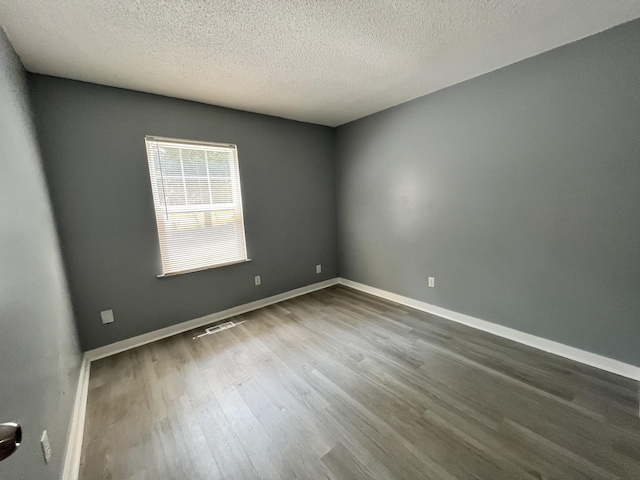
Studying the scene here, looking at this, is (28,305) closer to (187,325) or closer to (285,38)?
(187,325)

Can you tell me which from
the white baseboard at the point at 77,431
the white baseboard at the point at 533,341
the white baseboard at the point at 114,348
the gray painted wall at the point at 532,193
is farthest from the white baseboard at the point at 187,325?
the gray painted wall at the point at 532,193

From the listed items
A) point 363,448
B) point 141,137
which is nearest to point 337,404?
point 363,448

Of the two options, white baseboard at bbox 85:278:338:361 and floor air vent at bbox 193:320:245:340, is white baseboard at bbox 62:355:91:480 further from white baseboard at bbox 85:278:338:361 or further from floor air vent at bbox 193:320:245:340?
floor air vent at bbox 193:320:245:340

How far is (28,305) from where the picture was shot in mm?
1186

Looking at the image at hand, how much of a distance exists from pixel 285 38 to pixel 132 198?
1.98 metres

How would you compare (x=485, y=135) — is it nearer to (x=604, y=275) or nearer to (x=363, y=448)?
(x=604, y=275)

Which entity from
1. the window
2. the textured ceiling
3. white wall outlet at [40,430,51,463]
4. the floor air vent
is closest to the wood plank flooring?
the floor air vent

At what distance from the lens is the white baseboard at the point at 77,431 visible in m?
1.31

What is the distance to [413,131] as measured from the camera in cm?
294

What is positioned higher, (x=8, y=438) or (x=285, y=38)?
(x=285, y=38)

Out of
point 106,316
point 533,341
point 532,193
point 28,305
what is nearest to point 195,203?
point 106,316

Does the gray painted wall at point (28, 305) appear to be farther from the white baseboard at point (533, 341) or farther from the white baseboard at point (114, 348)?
the white baseboard at point (533, 341)

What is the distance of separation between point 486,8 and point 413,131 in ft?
4.66

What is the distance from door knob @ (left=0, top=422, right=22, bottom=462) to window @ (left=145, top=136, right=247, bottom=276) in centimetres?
234
